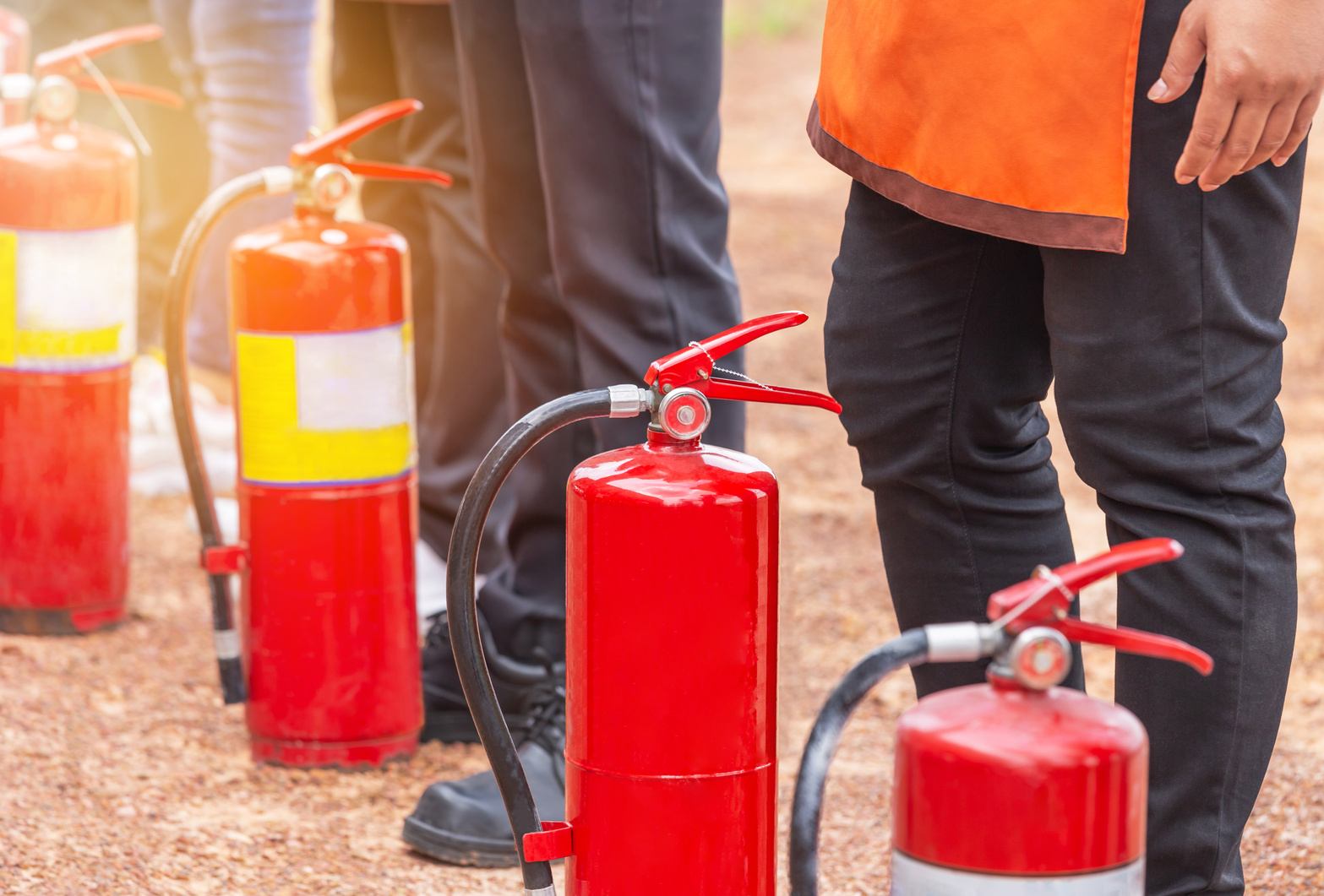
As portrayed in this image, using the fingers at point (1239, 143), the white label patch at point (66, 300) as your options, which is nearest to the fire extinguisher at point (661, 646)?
the fingers at point (1239, 143)

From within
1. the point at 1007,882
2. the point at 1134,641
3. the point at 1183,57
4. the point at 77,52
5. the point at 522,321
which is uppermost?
the point at 77,52

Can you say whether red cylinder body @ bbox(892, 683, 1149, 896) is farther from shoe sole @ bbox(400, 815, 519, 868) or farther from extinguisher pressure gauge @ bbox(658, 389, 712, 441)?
shoe sole @ bbox(400, 815, 519, 868)

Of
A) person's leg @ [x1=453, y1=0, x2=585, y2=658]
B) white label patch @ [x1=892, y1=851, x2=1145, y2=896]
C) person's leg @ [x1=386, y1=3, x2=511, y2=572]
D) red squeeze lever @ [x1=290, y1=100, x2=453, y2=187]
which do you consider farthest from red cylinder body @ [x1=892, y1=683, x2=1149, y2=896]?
person's leg @ [x1=386, y1=3, x2=511, y2=572]

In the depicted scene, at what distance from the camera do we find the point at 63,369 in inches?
89.0

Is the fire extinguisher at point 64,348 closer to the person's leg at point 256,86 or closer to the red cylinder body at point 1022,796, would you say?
the person's leg at point 256,86

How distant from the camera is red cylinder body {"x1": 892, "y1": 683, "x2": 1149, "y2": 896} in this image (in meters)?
0.90

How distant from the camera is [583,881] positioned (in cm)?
131

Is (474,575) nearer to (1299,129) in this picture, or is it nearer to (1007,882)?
(1007,882)

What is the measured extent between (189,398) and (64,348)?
43 cm

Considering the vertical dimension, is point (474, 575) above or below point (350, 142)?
below

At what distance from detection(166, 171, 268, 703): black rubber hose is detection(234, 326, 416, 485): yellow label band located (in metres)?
0.10

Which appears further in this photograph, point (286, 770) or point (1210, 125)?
point (286, 770)

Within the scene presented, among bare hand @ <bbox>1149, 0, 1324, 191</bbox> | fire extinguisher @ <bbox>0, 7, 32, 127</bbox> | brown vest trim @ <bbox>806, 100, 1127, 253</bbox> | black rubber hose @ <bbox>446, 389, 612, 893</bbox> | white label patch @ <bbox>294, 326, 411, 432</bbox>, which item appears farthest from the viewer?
fire extinguisher @ <bbox>0, 7, 32, 127</bbox>

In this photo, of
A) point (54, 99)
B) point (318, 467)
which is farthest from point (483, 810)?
point (54, 99)
